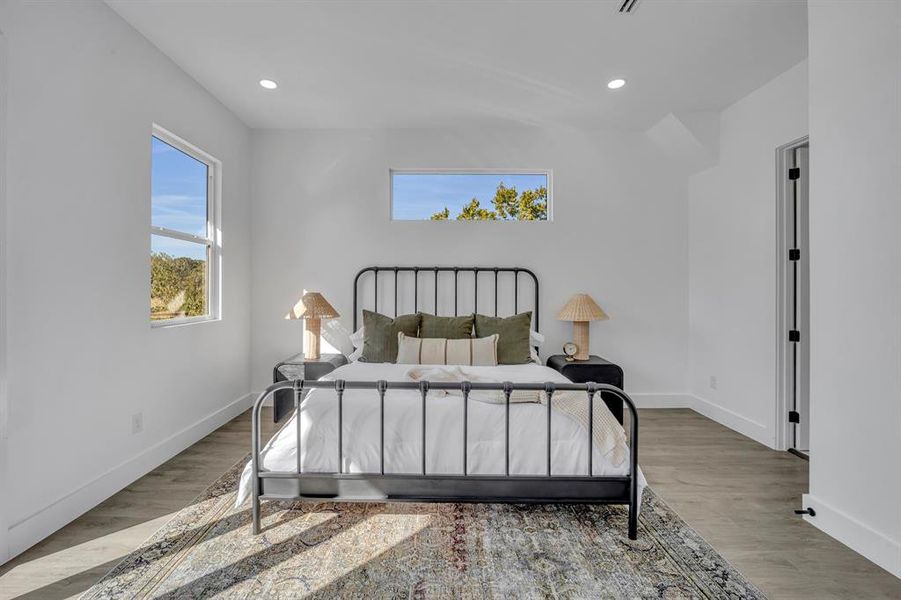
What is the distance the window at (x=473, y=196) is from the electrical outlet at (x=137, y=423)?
2.64 metres

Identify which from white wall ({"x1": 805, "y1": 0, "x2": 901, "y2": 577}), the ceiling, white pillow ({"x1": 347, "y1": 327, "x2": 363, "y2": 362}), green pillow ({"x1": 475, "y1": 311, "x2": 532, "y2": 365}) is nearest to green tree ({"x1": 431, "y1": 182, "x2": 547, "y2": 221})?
the ceiling

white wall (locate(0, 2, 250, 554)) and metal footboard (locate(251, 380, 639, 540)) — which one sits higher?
white wall (locate(0, 2, 250, 554))

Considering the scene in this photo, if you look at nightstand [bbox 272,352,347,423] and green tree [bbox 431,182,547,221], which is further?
green tree [bbox 431,182,547,221]

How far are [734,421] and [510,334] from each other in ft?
6.61

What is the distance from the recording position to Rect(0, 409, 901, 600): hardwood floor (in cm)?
184

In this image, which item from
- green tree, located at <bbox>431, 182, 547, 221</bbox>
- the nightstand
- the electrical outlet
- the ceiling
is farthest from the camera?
green tree, located at <bbox>431, 182, 547, 221</bbox>

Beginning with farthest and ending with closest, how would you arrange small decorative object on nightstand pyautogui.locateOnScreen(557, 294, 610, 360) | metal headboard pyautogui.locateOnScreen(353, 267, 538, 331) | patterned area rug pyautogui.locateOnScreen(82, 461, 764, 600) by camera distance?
metal headboard pyautogui.locateOnScreen(353, 267, 538, 331)
small decorative object on nightstand pyautogui.locateOnScreen(557, 294, 610, 360)
patterned area rug pyautogui.locateOnScreen(82, 461, 764, 600)

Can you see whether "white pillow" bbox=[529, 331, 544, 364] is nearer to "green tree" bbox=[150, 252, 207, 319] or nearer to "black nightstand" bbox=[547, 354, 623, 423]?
"black nightstand" bbox=[547, 354, 623, 423]

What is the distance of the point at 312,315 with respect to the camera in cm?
388

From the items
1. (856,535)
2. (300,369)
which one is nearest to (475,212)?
(300,369)

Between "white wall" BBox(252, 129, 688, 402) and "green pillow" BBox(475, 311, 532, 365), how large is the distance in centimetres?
66

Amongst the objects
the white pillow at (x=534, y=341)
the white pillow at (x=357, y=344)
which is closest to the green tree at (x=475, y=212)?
the white pillow at (x=534, y=341)

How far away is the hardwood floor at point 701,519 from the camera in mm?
1837

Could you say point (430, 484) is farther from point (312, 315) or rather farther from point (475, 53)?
point (475, 53)
